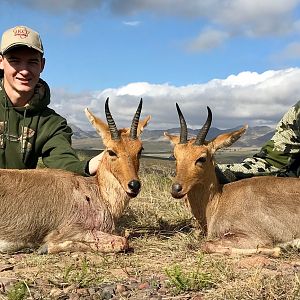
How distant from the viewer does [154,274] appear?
567 centimetres

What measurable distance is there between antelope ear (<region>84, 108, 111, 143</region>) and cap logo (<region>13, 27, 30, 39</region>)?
1570 mm

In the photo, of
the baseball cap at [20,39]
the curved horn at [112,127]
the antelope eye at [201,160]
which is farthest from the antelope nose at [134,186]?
the baseball cap at [20,39]

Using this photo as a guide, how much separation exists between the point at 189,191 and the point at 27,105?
3.12 metres

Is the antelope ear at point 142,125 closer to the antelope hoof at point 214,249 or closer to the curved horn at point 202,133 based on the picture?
the curved horn at point 202,133

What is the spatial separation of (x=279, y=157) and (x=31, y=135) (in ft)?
14.3

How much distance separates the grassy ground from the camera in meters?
4.73

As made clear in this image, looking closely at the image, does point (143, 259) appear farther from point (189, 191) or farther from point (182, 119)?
point (182, 119)

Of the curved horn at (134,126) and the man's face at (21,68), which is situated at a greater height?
the man's face at (21,68)

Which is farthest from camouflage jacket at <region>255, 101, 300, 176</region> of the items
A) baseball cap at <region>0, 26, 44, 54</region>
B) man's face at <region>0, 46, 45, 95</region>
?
baseball cap at <region>0, 26, 44, 54</region>

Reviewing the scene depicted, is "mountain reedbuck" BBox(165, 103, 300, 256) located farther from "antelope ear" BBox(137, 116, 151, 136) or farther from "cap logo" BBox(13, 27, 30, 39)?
"cap logo" BBox(13, 27, 30, 39)

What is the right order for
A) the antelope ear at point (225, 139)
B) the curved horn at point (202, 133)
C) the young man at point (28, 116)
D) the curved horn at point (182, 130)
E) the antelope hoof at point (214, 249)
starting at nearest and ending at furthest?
1. the antelope hoof at point (214, 249)
2. the curved horn at point (202, 133)
3. the curved horn at point (182, 130)
4. the antelope ear at point (225, 139)
5. the young man at point (28, 116)

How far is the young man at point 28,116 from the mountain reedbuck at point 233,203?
5.08 ft

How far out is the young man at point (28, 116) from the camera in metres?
8.18

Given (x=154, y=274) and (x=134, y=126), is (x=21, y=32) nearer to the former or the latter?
(x=134, y=126)
